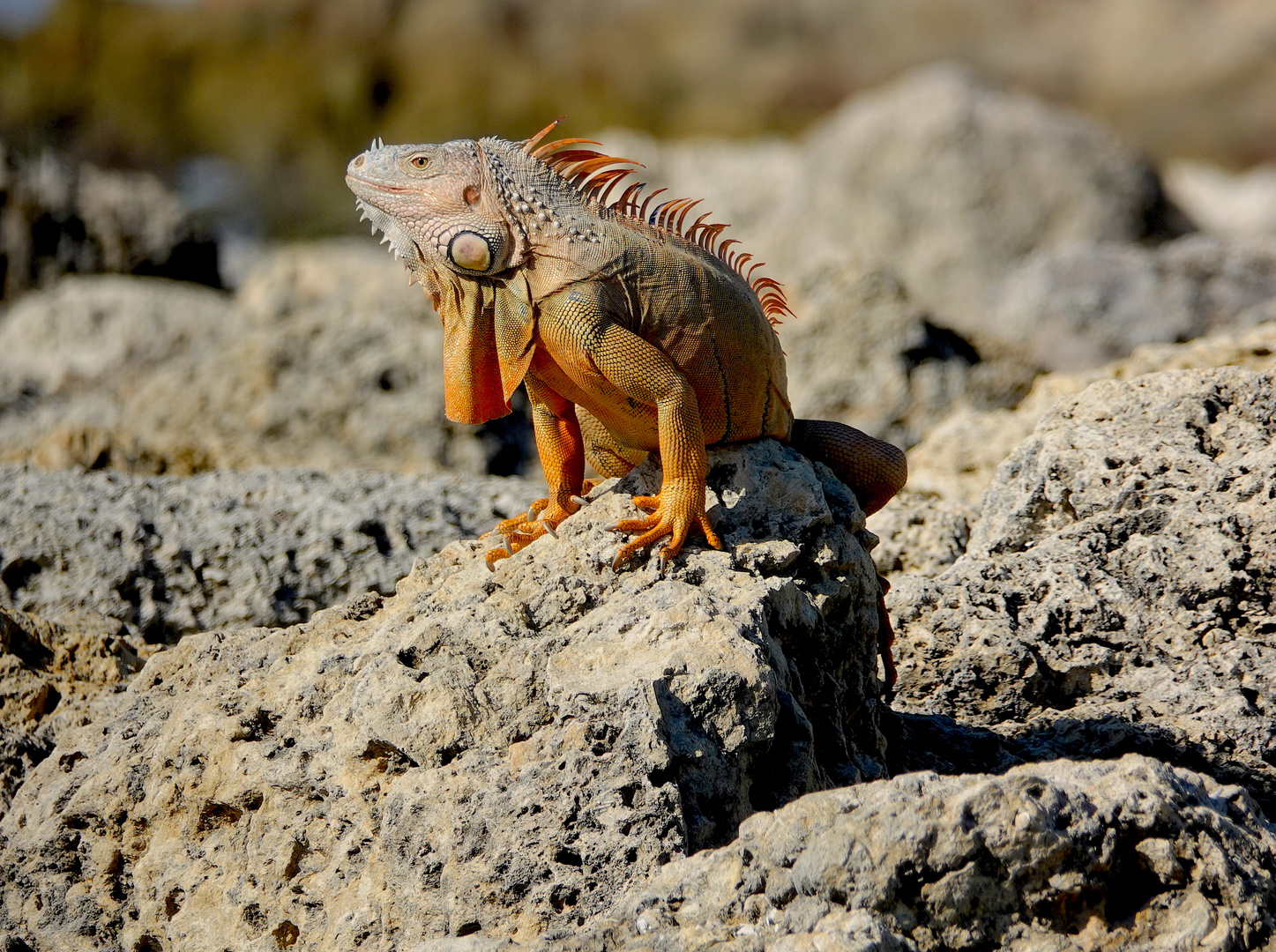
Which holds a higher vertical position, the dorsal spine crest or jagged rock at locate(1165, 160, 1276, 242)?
jagged rock at locate(1165, 160, 1276, 242)

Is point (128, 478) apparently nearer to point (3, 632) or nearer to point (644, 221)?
point (3, 632)

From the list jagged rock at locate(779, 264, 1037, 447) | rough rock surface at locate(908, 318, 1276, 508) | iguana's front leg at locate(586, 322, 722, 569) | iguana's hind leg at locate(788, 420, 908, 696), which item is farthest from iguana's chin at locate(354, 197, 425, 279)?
jagged rock at locate(779, 264, 1037, 447)

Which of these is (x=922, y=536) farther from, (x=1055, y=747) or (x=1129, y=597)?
(x=1055, y=747)

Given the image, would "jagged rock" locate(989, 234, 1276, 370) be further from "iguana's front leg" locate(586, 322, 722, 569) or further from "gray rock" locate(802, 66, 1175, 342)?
"iguana's front leg" locate(586, 322, 722, 569)

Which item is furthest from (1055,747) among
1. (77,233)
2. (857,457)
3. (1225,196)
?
(1225,196)

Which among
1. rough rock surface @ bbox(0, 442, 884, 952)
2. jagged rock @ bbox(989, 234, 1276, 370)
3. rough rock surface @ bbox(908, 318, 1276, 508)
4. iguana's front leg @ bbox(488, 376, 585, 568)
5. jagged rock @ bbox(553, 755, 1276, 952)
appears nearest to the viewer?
jagged rock @ bbox(553, 755, 1276, 952)
